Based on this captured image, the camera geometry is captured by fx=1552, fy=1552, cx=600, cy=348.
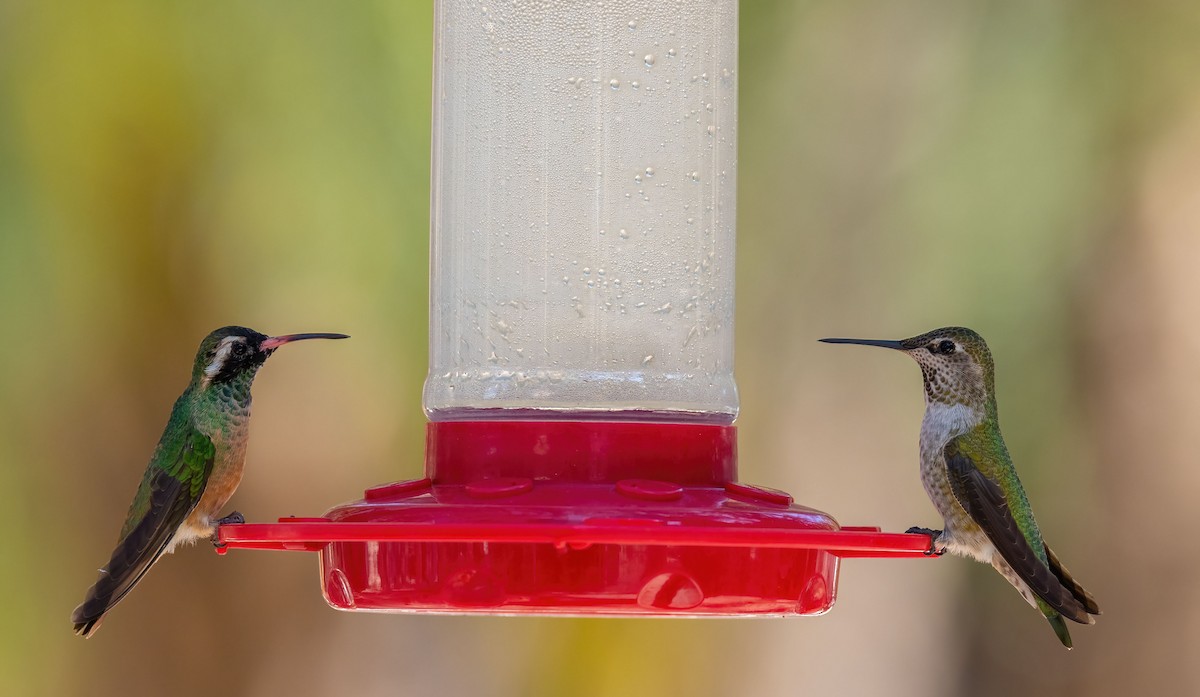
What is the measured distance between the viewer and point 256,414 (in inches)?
325

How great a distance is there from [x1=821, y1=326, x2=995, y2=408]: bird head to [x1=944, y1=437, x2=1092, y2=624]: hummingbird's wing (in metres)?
0.18

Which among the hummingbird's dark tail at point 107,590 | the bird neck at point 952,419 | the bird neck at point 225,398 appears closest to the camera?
the hummingbird's dark tail at point 107,590

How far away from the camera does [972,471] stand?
5.39 metres

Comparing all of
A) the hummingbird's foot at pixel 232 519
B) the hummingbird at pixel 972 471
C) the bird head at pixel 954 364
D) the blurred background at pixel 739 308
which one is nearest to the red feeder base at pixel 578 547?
the hummingbird at pixel 972 471

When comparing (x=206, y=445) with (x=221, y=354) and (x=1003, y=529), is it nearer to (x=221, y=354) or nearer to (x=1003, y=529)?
(x=221, y=354)

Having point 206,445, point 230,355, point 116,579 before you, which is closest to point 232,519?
point 206,445

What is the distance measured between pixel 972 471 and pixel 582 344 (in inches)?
70.3

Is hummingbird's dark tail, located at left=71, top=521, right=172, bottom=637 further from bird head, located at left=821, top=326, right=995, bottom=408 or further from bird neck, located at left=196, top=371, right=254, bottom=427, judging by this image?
bird head, located at left=821, top=326, right=995, bottom=408

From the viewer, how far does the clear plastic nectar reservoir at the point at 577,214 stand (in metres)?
4.31

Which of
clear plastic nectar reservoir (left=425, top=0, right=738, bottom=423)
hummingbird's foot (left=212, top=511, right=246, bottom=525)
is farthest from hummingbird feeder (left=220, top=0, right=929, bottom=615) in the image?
hummingbird's foot (left=212, top=511, right=246, bottom=525)

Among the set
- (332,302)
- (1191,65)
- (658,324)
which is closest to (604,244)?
(658,324)

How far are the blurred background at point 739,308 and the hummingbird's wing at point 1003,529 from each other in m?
2.95

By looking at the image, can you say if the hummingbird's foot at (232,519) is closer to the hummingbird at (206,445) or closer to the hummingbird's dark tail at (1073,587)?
the hummingbird at (206,445)

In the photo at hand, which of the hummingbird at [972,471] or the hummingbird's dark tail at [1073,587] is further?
the hummingbird at [972,471]
